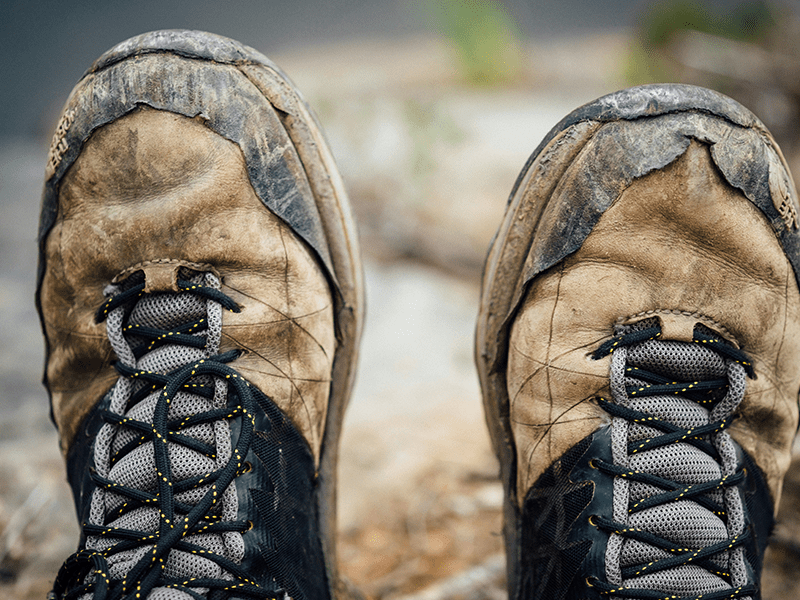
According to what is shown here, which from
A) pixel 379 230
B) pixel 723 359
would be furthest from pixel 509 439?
pixel 379 230

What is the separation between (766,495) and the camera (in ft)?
3.88

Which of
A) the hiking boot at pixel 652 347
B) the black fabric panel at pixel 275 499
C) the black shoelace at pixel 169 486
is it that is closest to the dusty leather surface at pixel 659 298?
the hiking boot at pixel 652 347

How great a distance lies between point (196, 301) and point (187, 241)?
117 millimetres

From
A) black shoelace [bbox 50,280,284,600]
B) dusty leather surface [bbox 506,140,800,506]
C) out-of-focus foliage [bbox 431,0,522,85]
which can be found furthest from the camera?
out-of-focus foliage [bbox 431,0,522,85]

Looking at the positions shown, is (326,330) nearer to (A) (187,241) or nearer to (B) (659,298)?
(A) (187,241)

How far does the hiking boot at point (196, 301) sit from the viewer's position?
3.44 feet

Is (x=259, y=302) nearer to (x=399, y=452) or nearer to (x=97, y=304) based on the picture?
(x=97, y=304)

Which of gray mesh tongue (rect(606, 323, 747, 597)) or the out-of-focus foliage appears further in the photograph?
the out-of-focus foliage

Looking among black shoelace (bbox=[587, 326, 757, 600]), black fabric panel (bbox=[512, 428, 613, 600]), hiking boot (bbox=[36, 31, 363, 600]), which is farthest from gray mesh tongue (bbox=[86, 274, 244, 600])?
black shoelace (bbox=[587, 326, 757, 600])

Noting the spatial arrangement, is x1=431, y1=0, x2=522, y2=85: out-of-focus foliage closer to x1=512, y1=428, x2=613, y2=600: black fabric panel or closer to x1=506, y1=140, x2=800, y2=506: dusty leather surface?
x1=506, y1=140, x2=800, y2=506: dusty leather surface

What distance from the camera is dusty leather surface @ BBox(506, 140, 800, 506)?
3.64ft

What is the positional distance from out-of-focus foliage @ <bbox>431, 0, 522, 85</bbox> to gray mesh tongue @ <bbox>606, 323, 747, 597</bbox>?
17.6ft

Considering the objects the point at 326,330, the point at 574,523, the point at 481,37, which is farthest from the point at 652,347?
the point at 481,37

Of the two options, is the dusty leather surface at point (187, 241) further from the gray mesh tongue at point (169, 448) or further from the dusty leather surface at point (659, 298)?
the dusty leather surface at point (659, 298)
